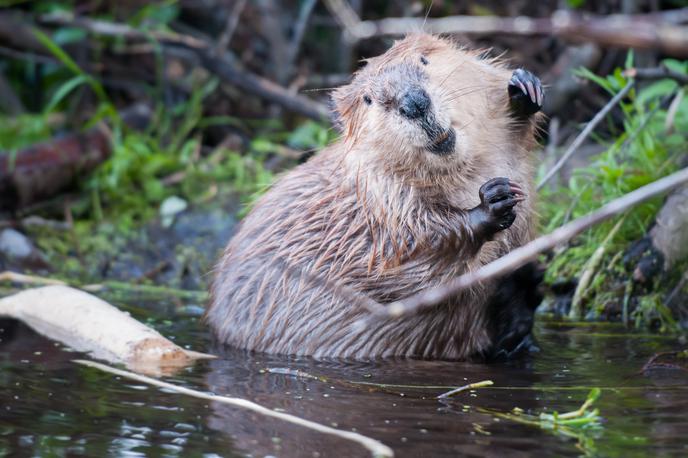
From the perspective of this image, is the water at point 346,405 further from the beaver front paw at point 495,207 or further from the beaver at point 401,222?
the beaver front paw at point 495,207

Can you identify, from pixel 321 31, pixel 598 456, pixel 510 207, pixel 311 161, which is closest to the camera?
pixel 598 456

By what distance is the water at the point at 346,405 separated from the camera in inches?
78.7

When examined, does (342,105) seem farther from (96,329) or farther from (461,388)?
(461,388)

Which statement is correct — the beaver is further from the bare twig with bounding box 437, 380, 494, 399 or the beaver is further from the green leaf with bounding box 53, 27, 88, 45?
the green leaf with bounding box 53, 27, 88, 45

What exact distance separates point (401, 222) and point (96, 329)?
96 cm

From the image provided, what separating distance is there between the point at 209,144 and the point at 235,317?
10.2ft

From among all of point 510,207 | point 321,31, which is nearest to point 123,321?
point 510,207

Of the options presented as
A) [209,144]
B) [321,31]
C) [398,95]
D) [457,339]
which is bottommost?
[457,339]

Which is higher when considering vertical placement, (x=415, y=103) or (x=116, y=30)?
(x=116, y=30)

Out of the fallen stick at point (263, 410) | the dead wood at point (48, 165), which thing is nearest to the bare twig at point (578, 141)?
the fallen stick at point (263, 410)

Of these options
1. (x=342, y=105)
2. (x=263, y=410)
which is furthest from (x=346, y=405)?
(x=342, y=105)

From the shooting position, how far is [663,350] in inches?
117

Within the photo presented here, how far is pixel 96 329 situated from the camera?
303 cm

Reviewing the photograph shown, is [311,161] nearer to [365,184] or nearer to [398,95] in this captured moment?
[365,184]
